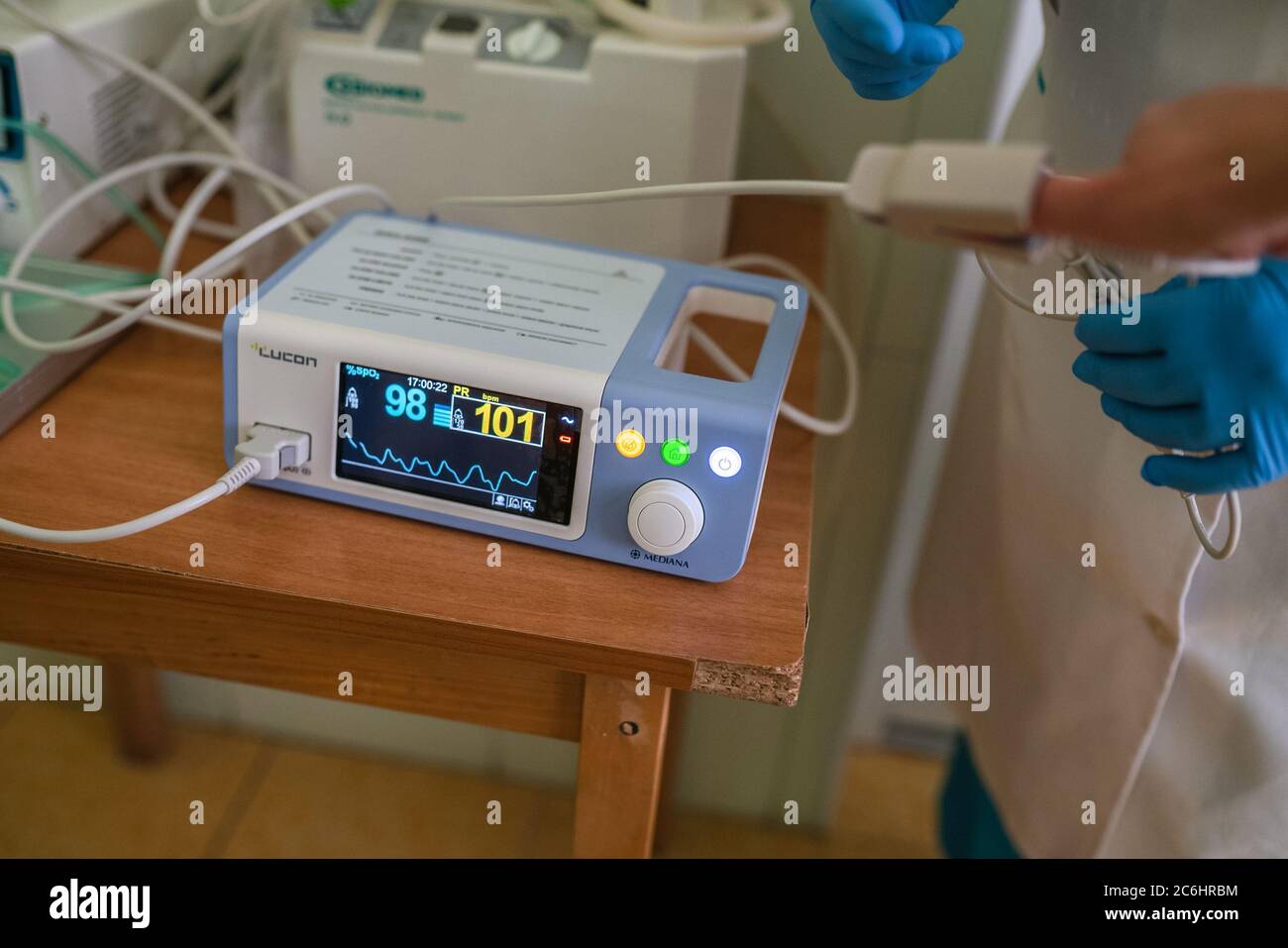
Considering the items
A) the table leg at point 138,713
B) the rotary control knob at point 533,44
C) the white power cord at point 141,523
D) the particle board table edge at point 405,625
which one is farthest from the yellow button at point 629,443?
the table leg at point 138,713

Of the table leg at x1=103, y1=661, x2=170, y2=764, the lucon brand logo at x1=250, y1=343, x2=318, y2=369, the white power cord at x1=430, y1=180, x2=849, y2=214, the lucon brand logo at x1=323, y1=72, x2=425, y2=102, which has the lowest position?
the table leg at x1=103, y1=661, x2=170, y2=764

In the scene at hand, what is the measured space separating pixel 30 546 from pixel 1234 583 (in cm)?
71

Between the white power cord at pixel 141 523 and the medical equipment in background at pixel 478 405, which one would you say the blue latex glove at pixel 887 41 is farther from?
the white power cord at pixel 141 523

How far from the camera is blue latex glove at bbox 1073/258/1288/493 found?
52 cm

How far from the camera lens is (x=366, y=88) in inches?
29.8

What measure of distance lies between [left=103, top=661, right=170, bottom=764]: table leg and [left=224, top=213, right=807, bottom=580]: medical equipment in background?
737mm

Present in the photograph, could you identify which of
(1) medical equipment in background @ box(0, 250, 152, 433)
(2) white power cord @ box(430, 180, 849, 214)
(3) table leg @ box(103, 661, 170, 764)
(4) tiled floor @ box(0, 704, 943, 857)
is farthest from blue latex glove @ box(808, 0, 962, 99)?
(3) table leg @ box(103, 661, 170, 764)

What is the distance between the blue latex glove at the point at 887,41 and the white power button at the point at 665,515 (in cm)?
29

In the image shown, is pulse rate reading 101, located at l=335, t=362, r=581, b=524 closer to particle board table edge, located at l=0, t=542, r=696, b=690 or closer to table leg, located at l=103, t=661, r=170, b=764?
particle board table edge, located at l=0, t=542, r=696, b=690

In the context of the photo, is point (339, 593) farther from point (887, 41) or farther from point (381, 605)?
point (887, 41)

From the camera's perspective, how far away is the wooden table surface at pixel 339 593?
541 millimetres

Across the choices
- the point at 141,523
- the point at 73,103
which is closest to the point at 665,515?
the point at 141,523

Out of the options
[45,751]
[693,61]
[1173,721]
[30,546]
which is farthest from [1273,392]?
[45,751]

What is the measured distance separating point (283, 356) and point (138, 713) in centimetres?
84
